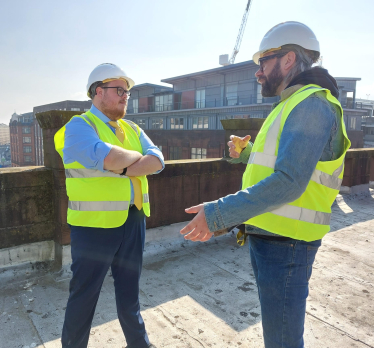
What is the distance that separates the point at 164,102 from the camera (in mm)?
42625

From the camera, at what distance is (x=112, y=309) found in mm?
3123

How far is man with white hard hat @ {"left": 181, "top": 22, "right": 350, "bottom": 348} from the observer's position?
1.53 metres

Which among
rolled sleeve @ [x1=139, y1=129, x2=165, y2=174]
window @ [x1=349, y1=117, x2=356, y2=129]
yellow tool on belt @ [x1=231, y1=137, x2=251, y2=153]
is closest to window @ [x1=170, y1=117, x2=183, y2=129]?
window @ [x1=349, y1=117, x2=356, y2=129]

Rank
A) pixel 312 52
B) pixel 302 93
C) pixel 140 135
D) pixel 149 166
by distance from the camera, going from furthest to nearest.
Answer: pixel 140 135, pixel 149 166, pixel 312 52, pixel 302 93

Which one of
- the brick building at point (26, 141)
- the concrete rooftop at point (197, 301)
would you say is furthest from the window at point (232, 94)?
the brick building at point (26, 141)

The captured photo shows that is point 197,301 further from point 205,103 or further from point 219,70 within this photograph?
point 205,103

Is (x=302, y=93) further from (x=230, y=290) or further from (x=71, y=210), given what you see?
(x=230, y=290)

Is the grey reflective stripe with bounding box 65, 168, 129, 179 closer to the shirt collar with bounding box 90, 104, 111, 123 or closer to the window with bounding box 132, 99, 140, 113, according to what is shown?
the shirt collar with bounding box 90, 104, 111, 123

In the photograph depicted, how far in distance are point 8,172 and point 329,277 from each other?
4.09 meters

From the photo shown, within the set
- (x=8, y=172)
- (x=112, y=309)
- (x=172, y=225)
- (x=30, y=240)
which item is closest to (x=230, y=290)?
(x=112, y=309)

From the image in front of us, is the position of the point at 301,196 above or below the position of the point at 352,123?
below

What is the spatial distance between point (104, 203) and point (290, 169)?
1.44 m

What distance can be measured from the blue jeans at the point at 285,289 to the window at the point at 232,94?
32.8 metres

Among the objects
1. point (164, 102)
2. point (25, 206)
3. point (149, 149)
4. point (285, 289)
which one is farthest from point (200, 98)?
point (285, 289)
